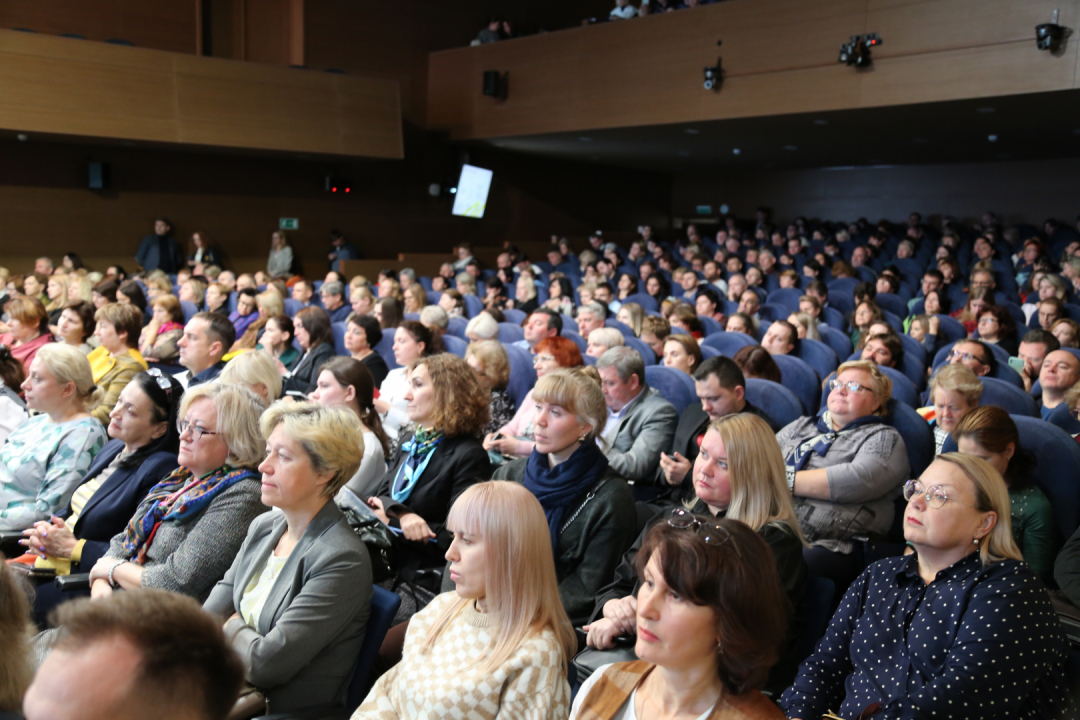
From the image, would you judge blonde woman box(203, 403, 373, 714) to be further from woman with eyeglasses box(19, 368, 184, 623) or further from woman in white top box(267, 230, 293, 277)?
woman in white top box(267, 230, 293, 277)

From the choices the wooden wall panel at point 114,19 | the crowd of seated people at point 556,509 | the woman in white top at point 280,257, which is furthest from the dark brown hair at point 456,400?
the wooden wall panel at point 114,19

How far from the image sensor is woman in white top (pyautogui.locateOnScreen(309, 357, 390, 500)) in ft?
10.1

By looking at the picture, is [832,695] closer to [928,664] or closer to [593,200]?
[928,664]

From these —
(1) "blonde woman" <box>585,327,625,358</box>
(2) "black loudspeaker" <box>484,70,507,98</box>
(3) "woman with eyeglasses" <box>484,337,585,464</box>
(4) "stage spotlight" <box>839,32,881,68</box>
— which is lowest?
(3) "woman with eyeglasses" <box>484,337,585,464</box>

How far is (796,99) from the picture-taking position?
8375 millimetres

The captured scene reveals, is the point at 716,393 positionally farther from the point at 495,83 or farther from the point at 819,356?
the point at 495,83

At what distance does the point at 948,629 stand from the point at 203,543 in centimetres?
181

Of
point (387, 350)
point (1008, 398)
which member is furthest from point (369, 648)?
point (387, 350)

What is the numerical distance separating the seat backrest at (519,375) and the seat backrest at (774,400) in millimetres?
1146

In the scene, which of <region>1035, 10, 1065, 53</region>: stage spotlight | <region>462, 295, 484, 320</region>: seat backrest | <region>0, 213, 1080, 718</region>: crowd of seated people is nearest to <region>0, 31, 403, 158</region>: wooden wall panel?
<region>462, 295, 484, 320</region>: seat backrest

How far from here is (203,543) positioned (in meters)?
2.29

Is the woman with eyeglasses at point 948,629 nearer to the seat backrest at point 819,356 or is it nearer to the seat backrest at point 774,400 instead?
the seat backrest at point 774,400

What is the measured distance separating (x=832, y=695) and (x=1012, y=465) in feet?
4.03

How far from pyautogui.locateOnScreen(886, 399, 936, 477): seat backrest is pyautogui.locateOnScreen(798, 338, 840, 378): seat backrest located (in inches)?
69.3
